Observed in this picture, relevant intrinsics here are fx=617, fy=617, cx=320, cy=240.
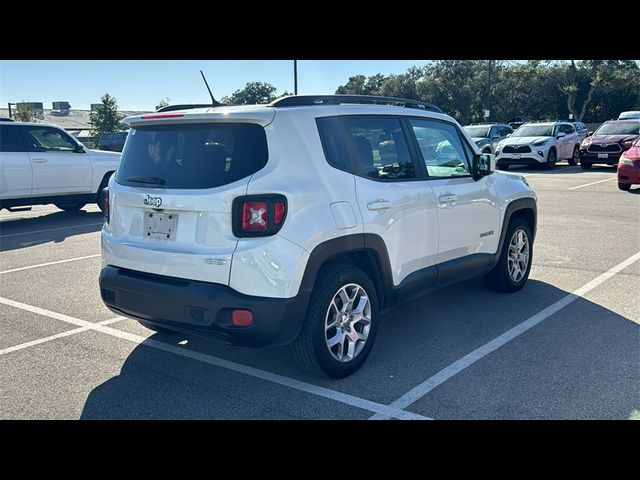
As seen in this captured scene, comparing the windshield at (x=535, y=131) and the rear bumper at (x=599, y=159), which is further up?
the windshield at (x=535, y=131)

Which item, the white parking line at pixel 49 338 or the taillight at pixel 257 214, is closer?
the taillight at pixel 257 214

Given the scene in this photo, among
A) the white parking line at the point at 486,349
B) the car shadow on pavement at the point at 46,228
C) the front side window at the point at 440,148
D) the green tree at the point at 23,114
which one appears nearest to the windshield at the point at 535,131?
the car shadow on pavement at the point at 46,228

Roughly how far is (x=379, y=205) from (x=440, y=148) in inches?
48.5

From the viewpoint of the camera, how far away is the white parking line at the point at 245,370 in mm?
3703

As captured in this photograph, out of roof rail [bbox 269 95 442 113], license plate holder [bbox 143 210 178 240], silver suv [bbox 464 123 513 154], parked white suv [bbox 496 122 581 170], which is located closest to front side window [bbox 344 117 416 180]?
roof rail [bbox 269 95 442 113]

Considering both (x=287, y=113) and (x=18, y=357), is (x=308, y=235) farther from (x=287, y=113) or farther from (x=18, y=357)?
(x=18, y=357)

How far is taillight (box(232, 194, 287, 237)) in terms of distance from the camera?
371cm

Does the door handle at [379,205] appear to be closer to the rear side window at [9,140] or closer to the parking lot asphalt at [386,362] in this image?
the parking lot asphalt at [386,362]

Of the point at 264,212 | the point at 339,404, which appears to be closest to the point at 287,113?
the point at 264,212

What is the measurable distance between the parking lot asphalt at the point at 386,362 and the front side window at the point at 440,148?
131cm

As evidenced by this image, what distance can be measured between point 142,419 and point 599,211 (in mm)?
10154

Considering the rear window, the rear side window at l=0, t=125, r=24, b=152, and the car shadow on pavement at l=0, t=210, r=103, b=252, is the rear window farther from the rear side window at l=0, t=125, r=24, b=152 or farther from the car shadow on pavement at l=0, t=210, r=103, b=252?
the rear side window at l=0, t=125, r=24, b=152

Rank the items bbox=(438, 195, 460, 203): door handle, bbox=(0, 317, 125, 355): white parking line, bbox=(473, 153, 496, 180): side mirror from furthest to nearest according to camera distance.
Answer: bbox=(473, 153, 496, 180): side mirror, bbox=(438, 195, 460, 203): door handle, bbox=(0, 317, 125, 355): white parking line

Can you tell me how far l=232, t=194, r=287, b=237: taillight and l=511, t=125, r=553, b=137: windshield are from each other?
20482 mm
